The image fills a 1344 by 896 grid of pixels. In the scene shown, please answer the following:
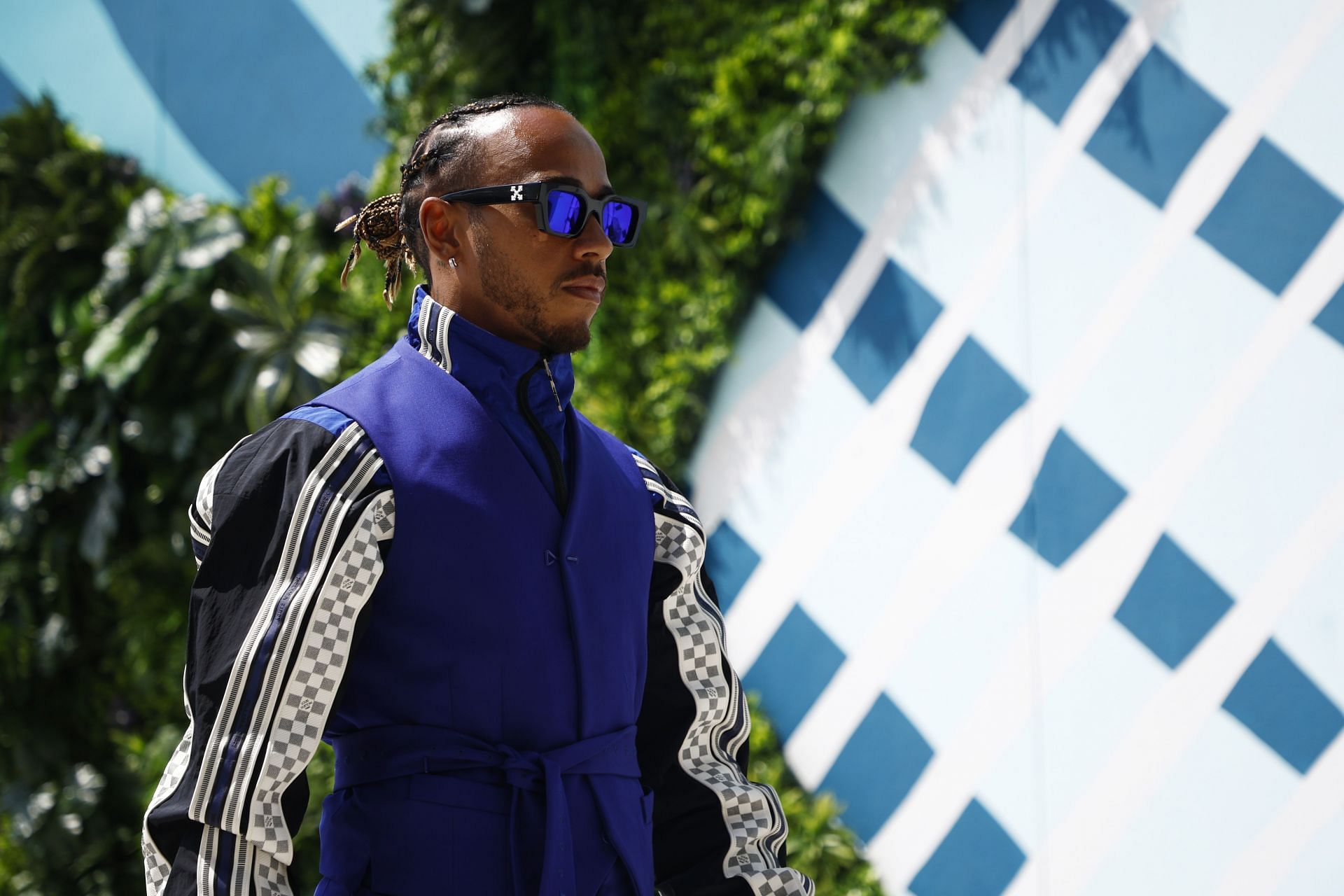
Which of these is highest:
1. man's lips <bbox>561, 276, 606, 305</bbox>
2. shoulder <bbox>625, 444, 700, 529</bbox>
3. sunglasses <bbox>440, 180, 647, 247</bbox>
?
sunglasses <bbox>440, 180, 647, 247</bbox>

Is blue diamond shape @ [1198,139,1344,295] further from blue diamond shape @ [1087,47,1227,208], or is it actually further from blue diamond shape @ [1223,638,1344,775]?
blue diamond shape @ [1223,638,1344,775]

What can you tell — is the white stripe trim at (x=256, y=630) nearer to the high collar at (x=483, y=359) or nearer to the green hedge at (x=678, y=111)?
the high collar at (x=483, y=359)

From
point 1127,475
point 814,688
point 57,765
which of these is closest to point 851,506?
point 814,688

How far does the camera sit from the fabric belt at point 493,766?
4.22ft

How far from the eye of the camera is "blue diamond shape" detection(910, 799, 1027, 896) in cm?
329

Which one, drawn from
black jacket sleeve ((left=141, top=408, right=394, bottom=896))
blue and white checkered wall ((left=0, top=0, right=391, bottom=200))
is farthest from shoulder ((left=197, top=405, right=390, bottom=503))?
blue and white checkered wall ((left=0, top=0, right=391, bottom=200))

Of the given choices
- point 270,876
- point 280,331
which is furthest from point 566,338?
point 280,331

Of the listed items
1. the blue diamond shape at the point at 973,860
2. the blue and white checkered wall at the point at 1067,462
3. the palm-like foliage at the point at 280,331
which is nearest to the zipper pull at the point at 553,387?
the blue and white checkered wall at the point at 1067,462

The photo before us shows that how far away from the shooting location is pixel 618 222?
4.84 feet

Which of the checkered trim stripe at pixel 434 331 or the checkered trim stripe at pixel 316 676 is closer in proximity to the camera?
the checkered trim stripe at pixel 316 676

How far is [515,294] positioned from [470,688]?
419 mm

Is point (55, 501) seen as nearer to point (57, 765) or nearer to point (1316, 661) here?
point (57, 765)

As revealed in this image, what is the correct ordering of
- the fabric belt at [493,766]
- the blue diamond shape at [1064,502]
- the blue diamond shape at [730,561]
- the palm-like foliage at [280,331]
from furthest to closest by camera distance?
the palm-like foliage at [280,331] → the blue diamond shape at [730,561] → the blue diamond shape at [1064,502] → the fabric belt at [493,766]

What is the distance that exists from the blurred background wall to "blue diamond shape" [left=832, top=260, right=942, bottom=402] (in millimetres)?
10
